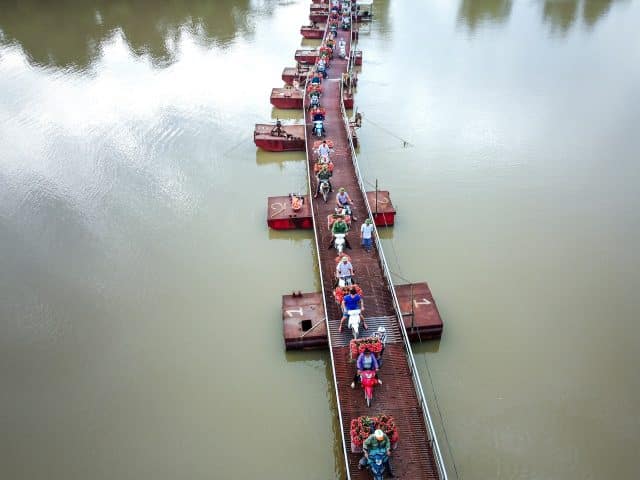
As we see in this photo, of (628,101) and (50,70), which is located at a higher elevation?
(50,70)

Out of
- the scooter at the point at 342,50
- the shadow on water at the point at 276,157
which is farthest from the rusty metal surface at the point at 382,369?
the scooter at the point at 342,50

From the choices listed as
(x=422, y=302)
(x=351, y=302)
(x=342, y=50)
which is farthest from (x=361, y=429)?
(x=342, y=50)

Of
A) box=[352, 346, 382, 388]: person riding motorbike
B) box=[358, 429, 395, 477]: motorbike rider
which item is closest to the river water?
box=[352, 346, 382, 388]: person riding motorbike

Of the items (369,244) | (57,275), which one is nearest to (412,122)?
(369,244)

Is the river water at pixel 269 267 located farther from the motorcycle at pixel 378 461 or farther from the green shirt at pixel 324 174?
the green shirt at pixel 324 174

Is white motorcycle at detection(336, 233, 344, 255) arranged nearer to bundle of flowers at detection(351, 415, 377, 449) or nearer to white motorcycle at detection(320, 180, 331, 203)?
white motorcycle at detection(320, 180, 331, 203)

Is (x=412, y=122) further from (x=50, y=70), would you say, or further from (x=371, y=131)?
(x=50, y=70)
